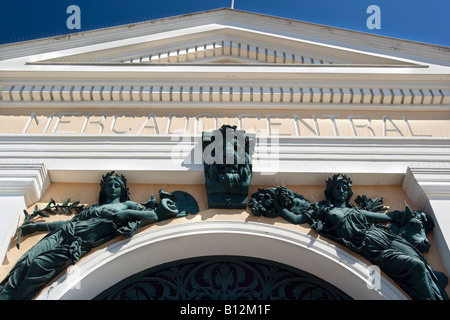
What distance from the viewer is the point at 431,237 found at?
6.29 metres

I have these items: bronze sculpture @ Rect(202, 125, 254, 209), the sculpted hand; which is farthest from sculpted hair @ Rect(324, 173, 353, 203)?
the sculpted hand

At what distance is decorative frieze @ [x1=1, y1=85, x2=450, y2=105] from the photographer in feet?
26.2

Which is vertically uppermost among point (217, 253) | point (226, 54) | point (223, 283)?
point (226, 54)

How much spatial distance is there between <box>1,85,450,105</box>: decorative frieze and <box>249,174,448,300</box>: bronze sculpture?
1.74 m

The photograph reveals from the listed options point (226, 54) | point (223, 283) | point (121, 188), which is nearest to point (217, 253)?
point (223, 283)

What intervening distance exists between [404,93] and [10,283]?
6030mm

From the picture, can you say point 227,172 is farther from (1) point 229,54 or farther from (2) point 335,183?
(1) point 229,54

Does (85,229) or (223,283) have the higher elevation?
(85,229)

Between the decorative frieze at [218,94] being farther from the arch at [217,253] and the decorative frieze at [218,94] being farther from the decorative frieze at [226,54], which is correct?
the arch at [217,253]

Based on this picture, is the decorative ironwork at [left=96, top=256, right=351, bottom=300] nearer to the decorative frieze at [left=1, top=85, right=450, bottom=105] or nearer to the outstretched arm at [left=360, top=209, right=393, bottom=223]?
the outstretched arm at [left=360, top=209, right=393, bottom=223]

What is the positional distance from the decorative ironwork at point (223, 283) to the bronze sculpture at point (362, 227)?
0.65m

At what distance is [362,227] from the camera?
20.2 feet

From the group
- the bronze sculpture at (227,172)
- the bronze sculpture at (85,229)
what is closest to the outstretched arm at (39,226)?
the bronze sculpture at (85,229)

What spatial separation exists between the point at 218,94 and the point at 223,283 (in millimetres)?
2987
